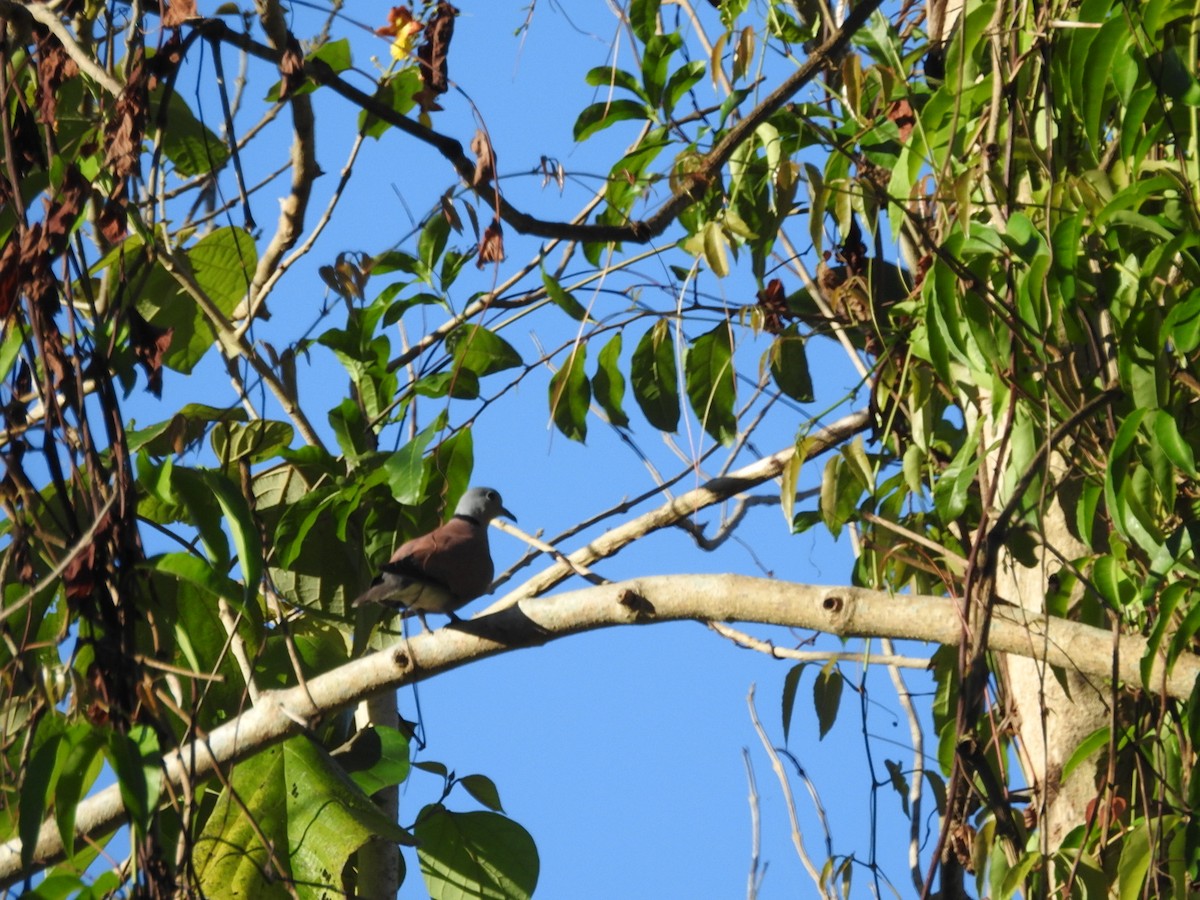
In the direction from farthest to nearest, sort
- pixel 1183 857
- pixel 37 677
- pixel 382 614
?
pixel 382 614 → pixel 1183 857 → pixel 37 677

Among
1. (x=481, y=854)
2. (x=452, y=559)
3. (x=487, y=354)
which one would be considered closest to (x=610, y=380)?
(x=487, y=354)

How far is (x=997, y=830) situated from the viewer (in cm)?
232

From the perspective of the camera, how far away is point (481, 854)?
2.90 meters

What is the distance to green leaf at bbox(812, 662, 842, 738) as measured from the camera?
3061mm

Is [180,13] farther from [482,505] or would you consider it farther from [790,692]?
[482,505]

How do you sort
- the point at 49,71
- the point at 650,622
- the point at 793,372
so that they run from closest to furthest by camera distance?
the point at 49,71
the point at 650,622
the point at 793,372

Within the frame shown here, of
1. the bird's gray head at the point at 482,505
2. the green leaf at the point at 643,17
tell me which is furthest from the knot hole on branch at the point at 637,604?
the bird's gray head at the point at 482,505

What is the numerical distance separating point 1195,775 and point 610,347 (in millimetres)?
1462

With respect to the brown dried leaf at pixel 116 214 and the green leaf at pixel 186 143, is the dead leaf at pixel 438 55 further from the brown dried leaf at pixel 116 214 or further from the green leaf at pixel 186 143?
the green leaf at pixel 186 143

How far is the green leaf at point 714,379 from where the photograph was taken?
3.01 metres

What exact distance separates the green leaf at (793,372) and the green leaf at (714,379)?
8.3 inches

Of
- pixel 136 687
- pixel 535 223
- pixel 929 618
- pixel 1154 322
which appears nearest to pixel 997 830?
pixel 929 618

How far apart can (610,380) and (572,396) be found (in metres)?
0.09

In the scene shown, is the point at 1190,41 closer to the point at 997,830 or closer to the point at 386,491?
the point at 997,830
